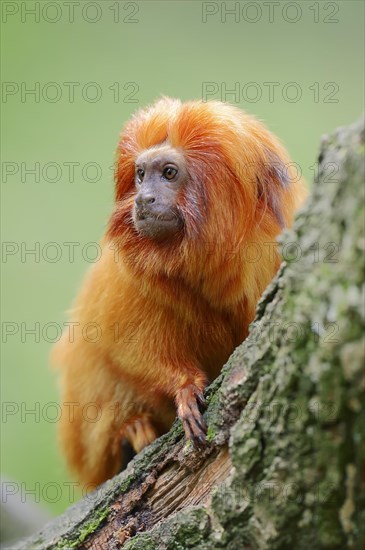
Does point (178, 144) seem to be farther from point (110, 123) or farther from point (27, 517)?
point (110, 123)

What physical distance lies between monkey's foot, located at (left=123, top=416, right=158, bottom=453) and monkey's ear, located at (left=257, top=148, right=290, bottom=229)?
1024 mm

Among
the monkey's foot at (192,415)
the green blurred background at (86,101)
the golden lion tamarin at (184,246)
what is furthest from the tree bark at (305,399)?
the green blurred background at (86,101)

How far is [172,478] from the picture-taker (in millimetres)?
2301

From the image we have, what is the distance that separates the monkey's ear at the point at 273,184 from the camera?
8.99 ft

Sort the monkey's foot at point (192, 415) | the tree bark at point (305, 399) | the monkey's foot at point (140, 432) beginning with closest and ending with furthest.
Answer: the tree bark at point (305, 399)
the monkey's foot at point (192, 415)
the monkey's foot at point (140, 432)

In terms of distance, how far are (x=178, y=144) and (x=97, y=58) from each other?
5.11 m

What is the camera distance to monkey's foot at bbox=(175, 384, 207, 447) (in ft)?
7.11

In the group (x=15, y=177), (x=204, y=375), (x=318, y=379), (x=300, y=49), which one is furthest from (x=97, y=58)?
(x=318, y=379)

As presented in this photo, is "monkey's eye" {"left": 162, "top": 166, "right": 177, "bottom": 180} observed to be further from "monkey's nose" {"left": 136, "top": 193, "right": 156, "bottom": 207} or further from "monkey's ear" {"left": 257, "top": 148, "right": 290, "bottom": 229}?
"monkey's ear" {"left": 257, "top": 148, "right": 290, "bottom": 229}

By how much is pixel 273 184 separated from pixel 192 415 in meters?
0.95

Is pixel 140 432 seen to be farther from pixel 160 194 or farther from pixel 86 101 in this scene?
pixel 86 101

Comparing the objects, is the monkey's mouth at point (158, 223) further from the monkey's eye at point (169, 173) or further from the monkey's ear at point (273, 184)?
the monkey's ear at point (273, 184)

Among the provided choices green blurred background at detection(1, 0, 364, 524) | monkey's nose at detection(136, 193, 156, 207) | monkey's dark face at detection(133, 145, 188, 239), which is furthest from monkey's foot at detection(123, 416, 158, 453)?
green blurred background at detection(1, 0, 364, 524)

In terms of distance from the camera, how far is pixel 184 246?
2.69m
